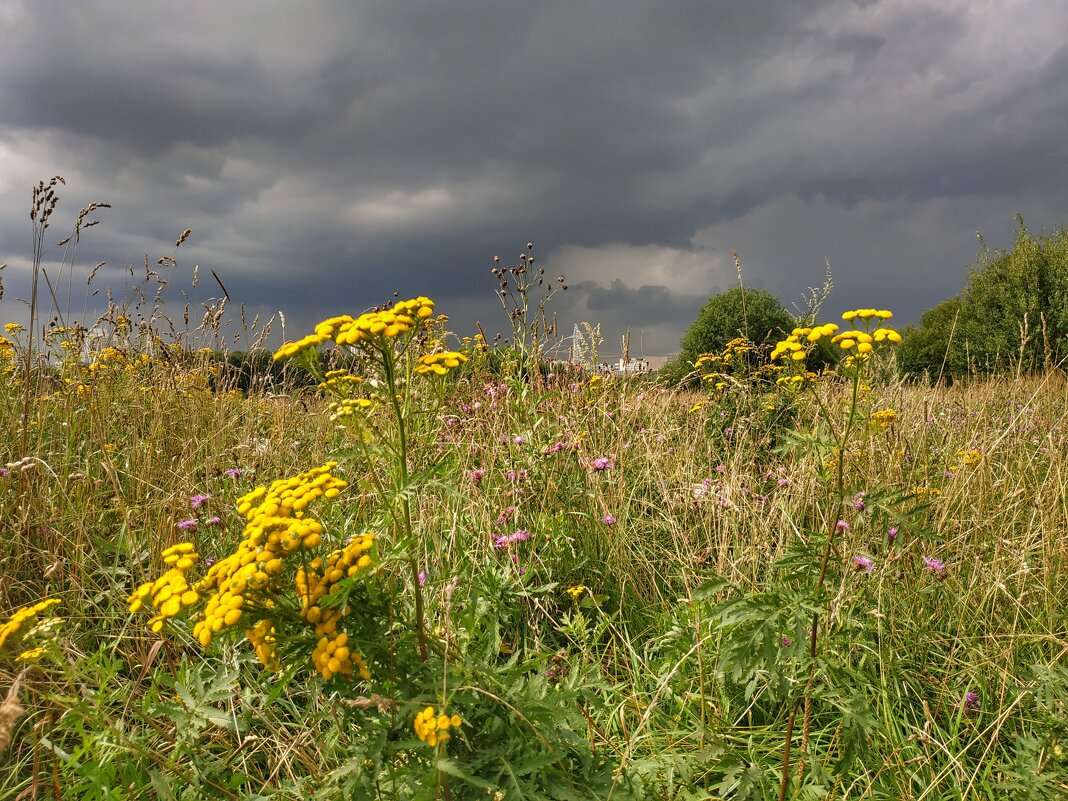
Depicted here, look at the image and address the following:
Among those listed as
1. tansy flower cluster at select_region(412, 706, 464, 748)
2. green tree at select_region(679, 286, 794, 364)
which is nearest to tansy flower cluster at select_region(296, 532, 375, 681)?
tansy flower cluster at select_region(412, 706, 464, 748)

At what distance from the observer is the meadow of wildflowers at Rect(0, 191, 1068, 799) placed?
1422mm

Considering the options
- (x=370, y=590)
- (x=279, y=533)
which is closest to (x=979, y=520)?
(x=370, y=590)

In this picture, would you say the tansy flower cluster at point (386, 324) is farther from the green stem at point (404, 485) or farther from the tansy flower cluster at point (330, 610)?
the tansy flower cluster at point (330, 610)

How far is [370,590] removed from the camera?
136cm

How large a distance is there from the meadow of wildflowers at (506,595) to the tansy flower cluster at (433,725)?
1 centimetres

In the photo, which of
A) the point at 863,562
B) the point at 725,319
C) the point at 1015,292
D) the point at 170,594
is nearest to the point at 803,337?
the point at 863,562

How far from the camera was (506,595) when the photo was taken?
8.63 ft

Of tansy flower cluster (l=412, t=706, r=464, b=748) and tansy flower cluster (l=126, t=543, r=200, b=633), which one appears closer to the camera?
tansy flower cluster (l=412, t=706, r=464, b=748)

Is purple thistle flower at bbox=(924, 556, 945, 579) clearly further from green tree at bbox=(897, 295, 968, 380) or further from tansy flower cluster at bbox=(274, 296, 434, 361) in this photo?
green tree at bbox=(897, 295, 968, 380)

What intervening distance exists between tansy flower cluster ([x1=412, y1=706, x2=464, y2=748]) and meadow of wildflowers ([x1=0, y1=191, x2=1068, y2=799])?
1 cm

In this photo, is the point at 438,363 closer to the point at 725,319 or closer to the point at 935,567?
the point at 935,567

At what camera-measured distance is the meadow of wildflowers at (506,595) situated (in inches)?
56.0

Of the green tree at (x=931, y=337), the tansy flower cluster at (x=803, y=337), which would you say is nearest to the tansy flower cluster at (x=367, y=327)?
the tansy flower cluster at (x=803, y=337)

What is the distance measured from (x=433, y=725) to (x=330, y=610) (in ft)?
1.07
